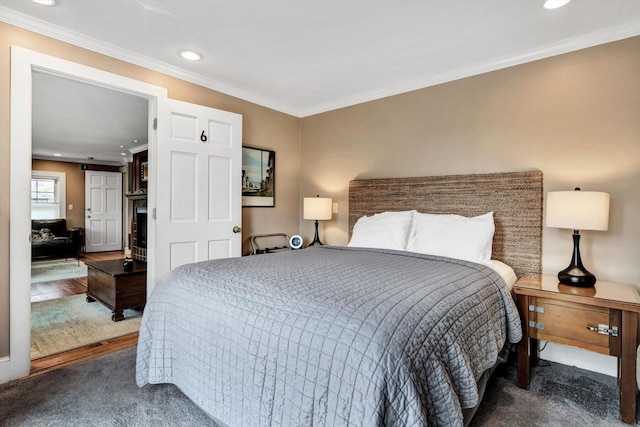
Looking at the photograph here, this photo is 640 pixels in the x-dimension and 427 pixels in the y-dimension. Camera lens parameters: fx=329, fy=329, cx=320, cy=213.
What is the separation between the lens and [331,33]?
7.86ft

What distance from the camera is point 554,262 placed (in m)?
2.54

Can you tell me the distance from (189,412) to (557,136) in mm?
3136

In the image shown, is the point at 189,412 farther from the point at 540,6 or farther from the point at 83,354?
the point at 540,6

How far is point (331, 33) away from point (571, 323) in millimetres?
2479

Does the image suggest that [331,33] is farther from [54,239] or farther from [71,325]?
[54,239]

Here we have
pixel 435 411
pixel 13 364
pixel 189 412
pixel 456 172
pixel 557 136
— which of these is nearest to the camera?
pixel 435 411

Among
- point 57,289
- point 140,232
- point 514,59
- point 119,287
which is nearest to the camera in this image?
point 514,59

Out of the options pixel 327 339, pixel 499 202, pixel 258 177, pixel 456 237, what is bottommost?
pixel 327 339

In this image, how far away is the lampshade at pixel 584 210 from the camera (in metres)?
2.06

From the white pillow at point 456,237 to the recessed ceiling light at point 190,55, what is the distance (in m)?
2.37

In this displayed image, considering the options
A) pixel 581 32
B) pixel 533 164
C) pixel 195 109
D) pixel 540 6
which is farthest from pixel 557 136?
pixel 195 109

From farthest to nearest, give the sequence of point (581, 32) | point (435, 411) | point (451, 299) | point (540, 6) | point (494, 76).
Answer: point (494, 76), point (581, 32), point (540, 6), point (451, 299), point (435, 411)

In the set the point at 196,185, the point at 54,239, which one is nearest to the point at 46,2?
the point at 196,185

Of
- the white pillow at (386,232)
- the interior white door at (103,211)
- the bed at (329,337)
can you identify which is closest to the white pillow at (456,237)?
the white pillow at (386,232)
